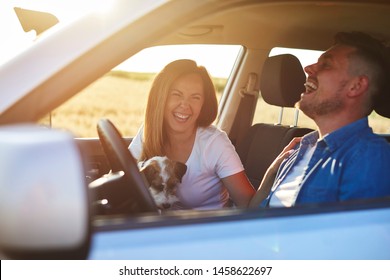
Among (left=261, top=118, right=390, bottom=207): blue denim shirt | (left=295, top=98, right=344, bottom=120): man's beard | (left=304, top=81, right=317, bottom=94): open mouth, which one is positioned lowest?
(left=261, top=118, right=390, bottom=207): blue denim shirt

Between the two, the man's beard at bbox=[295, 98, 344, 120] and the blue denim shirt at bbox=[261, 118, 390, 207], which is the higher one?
the man's beard at bbox=[295, 98, 344, 120]

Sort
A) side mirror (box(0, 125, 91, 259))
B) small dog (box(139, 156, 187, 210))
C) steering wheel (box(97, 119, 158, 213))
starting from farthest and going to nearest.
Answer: small dog (box(139, 156, 187, 210)) → steering wheel (box(97, 119, 158, 213)) → side mirror (box(0, 125, 91, 259))

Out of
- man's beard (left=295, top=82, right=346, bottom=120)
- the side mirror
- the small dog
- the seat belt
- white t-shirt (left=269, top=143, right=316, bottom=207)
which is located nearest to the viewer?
the side mirror

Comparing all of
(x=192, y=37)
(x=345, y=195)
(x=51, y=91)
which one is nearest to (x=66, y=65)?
(x=51, y=91)

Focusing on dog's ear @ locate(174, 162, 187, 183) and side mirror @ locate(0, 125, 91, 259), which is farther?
dog's ear @ locate(174, 162, 187, 183)

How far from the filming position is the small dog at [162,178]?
2.73 m

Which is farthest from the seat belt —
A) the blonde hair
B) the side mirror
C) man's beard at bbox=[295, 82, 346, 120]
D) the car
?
the side mirror

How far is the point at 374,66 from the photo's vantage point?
2.63 meters

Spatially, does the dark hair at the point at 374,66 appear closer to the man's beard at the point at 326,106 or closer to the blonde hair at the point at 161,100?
the man's beard at the point at 326,106

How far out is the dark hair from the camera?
8.61 feet

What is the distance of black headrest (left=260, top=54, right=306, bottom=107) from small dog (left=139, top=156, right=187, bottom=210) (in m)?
1.06

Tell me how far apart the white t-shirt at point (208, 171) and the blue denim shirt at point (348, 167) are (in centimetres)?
74

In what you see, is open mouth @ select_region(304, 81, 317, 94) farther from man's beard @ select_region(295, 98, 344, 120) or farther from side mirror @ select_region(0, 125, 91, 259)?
side mirror @ select_region(0, 125, 91, 259)

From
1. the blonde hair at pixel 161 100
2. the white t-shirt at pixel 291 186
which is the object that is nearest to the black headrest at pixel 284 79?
the blonde hair at pixel 161 100
